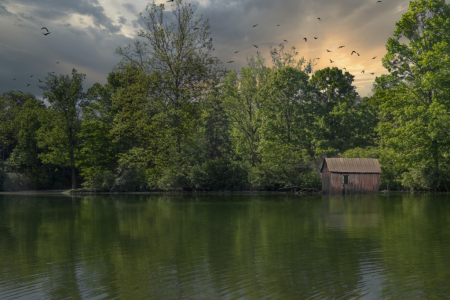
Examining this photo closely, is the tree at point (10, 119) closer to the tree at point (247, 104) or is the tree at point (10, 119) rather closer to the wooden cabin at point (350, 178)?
the tree at point (247, 104)

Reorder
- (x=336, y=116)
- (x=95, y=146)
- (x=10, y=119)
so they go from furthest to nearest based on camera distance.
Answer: (x=10, y=119)
(x=95, y=146)
(x=336, y=116)

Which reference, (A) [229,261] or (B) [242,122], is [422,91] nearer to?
(B) [242,122]

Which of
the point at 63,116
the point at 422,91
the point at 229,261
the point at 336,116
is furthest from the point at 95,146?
the point at 229,261

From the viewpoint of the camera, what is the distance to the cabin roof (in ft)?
149

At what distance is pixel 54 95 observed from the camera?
58938mm

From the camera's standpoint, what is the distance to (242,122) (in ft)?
201

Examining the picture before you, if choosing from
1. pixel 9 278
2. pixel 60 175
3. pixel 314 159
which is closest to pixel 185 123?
pixel 314 159

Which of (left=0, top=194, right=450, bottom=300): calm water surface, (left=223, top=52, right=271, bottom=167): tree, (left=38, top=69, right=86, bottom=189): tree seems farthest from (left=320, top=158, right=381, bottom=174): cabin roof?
(left=38, top=69, right=86, bottom=189): tree

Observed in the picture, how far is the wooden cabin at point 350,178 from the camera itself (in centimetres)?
4541

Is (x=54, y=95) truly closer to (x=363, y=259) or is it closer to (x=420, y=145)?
(x=420, y=145)

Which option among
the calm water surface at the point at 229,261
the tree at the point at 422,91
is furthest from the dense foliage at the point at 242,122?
the calm water surface at the point at 229,261

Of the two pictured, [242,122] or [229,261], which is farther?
[242,122]

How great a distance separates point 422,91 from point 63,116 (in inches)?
1880

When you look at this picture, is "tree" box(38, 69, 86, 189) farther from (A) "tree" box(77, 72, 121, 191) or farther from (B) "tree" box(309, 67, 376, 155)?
(B) "tree" box(309, 67, 376, 155)
